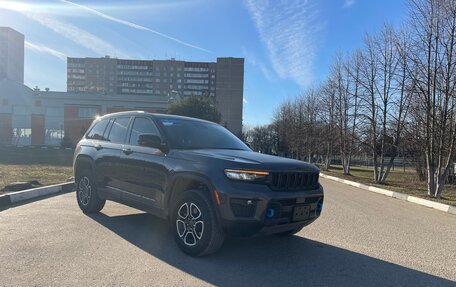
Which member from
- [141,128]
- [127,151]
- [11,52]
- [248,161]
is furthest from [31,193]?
[11,52]

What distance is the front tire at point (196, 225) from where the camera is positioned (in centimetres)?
498

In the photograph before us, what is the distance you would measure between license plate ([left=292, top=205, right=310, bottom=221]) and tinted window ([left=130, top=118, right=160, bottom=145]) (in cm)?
247

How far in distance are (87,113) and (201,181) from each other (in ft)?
217

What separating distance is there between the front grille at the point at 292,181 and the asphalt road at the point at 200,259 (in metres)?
0.98

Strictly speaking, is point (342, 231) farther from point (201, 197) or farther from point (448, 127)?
point (448, 127)

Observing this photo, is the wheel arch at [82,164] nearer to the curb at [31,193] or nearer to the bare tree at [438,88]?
the curb at [31,193]

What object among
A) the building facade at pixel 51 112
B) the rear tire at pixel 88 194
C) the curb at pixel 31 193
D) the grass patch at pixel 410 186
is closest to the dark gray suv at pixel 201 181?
the rear tire at pixel 88 194

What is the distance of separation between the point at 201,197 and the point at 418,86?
1563cm

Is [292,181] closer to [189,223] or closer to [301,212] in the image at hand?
[301,212]

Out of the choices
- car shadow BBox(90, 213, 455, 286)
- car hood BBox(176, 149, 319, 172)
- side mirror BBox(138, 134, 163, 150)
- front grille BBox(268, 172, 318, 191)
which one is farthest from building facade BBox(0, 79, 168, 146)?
front grille BBox(268, 172, 318, 191)

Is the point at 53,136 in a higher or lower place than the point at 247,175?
higher

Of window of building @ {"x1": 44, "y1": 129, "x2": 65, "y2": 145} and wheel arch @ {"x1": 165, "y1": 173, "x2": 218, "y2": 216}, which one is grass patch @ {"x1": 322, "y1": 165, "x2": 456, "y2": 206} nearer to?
wheel arch @ {"x1": 165, "y1": 173, "x2": 218, "y2": 216}

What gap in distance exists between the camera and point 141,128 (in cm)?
650

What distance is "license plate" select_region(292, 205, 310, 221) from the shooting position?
5105mm
